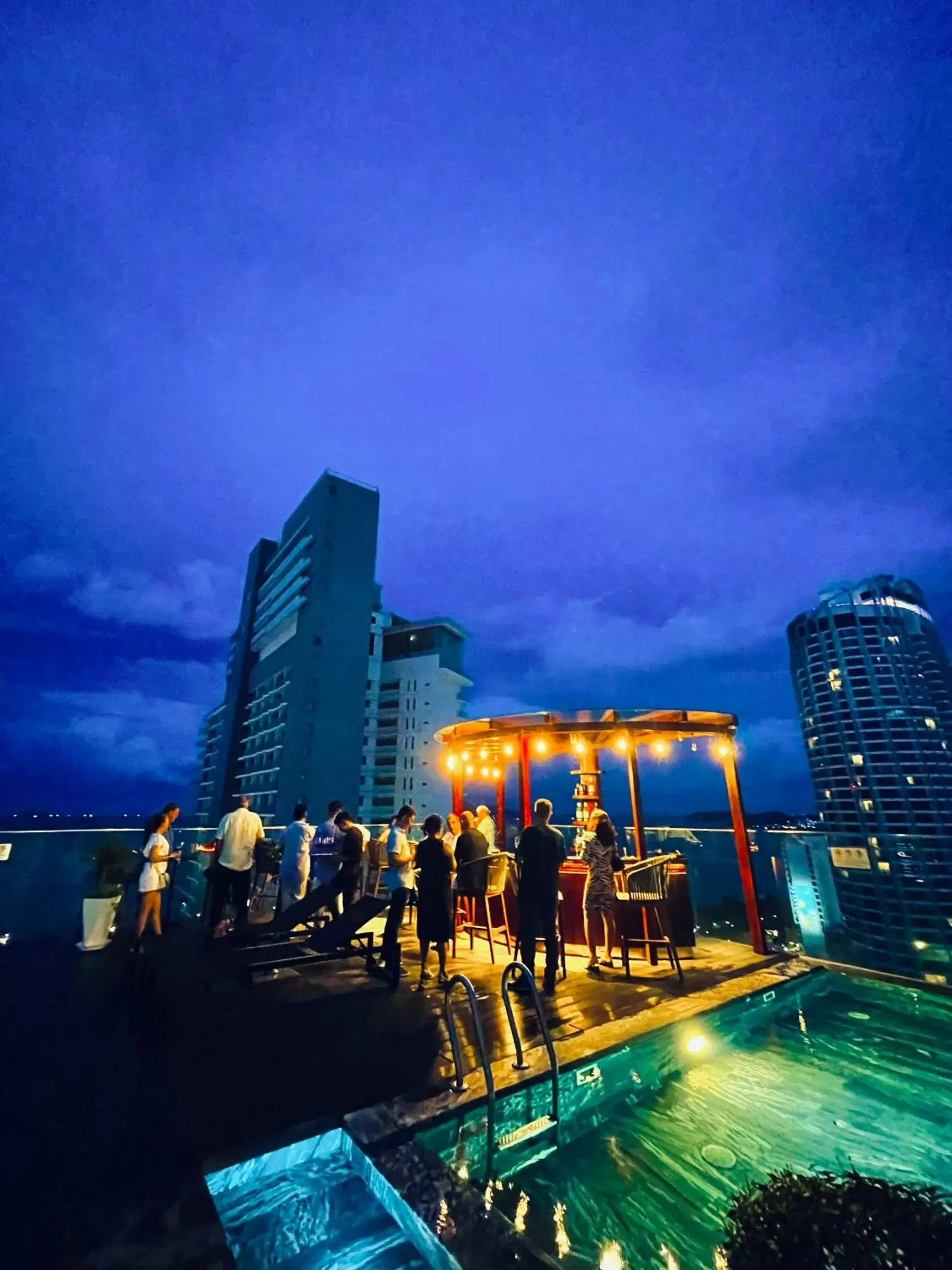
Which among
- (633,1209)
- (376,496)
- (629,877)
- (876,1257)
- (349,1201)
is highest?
(376,496)

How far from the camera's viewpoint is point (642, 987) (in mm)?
5789

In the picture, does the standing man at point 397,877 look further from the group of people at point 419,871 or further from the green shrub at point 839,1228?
the green shrub at point 839,1228

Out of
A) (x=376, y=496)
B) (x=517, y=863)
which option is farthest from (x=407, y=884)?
(x=376, y=496)

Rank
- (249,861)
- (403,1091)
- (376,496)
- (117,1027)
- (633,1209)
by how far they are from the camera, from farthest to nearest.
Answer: (376,496), (249,861), (117,1027), (403,1091), (633,1209)

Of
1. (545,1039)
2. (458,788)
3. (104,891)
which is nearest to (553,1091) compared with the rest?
(545,1039)

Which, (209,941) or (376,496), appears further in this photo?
(376,496)

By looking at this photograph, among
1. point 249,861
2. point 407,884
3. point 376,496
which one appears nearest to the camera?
point 249,861

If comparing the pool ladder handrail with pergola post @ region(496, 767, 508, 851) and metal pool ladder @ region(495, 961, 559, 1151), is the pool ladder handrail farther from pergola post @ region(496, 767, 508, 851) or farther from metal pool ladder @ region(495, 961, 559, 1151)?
pergola post @ region(496, 767, 508, 851)

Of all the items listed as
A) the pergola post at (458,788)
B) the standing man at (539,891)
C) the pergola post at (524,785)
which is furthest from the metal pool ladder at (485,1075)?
the pergola post at (458,788)

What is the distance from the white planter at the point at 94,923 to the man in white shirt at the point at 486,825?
5698 mm

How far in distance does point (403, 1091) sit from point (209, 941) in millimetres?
5691

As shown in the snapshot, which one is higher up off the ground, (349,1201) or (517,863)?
(517,863)

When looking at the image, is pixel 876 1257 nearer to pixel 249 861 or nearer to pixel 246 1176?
pixel 246 1176

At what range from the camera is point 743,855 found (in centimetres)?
781
